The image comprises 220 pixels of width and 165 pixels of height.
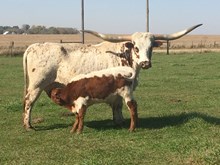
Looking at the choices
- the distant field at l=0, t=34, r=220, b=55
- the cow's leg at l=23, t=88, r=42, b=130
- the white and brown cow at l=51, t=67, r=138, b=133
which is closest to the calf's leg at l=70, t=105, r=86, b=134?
the white and brown cow at l=51, t=67, r=138, b=133

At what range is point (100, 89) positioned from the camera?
35.6 ft

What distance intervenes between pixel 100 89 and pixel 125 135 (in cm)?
120

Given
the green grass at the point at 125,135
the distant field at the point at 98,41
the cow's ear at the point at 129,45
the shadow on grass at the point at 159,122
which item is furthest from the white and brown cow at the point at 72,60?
the distant field at the point at 98,41

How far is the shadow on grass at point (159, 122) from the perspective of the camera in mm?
11609

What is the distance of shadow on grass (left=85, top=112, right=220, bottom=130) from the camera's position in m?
11.6

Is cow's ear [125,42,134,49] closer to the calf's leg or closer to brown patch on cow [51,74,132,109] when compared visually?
brown patch on cow [51,74,132,109]

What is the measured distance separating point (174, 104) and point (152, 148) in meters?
6.66

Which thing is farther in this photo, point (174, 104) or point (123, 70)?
point (174, 104)

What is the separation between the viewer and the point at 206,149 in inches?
324

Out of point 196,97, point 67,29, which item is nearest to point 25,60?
point 196,97

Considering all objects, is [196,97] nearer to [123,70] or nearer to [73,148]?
[123,70]

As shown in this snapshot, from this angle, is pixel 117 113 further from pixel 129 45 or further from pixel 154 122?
pixel 129 45

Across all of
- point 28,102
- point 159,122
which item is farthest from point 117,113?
point 28,102

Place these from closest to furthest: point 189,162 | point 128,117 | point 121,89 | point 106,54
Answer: point 189,162 → point 121,89 → point 106,54 → point 128,117
